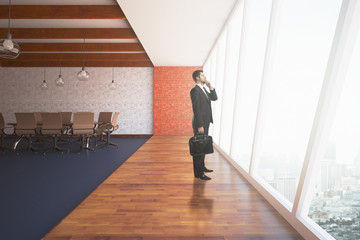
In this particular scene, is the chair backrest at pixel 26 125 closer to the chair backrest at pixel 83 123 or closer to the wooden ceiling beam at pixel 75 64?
the chair backrest at pixel 83 123

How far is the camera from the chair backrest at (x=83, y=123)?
17.1 feet

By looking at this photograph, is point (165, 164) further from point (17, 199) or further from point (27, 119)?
point (27, 119)

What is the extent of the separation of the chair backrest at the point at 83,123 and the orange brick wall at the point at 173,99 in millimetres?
3543

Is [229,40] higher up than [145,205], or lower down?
higher up

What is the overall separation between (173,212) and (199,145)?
986 millimetres

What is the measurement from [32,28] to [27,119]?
7.71 feet

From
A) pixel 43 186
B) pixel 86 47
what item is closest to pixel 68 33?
pixel 86 47

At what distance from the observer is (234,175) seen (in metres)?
3.15

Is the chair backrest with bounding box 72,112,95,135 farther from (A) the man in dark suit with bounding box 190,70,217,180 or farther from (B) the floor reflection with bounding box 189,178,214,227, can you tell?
(B) the floor reflection with bounding box 189,178,214,227

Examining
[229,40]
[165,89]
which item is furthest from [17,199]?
[165,89]

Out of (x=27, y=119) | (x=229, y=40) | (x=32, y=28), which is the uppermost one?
(x=32, y=28)

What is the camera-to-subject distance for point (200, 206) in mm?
2059

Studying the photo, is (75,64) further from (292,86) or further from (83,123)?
(292,86)

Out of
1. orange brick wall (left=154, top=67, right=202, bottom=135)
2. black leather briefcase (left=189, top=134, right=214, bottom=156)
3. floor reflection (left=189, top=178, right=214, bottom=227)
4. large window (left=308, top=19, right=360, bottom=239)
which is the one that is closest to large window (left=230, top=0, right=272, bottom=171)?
black leather briefcase (left=189, top=134, right=214, bottom=156)
